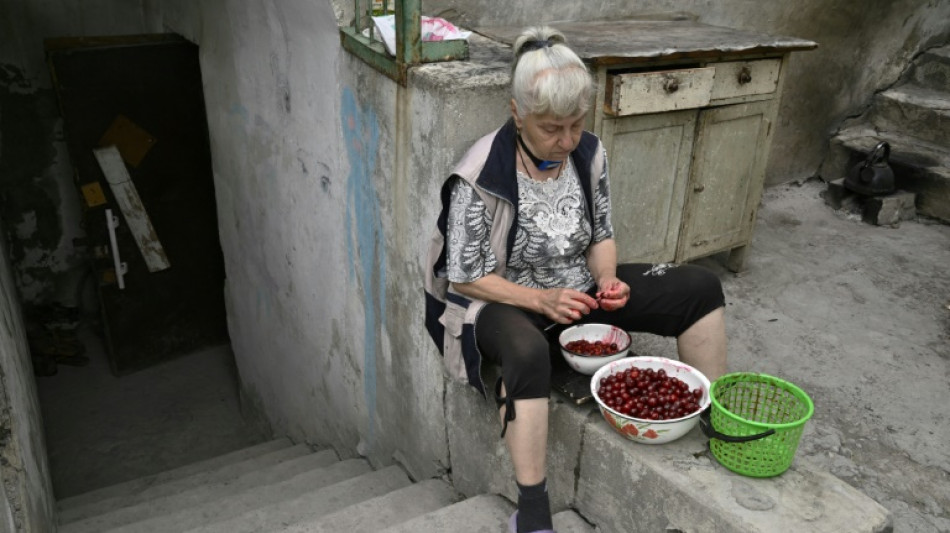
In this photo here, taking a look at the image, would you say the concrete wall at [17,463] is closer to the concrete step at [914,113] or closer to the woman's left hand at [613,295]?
the woman's left hand at [613,295]

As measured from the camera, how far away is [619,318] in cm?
276

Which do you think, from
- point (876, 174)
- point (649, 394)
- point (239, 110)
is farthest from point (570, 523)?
point (876, 174)

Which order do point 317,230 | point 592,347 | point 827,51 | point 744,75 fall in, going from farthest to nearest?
1. point 827,51
2. point 317,230
3. point 744,75
4. point 592,347

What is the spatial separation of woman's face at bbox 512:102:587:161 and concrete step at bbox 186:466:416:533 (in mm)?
1640

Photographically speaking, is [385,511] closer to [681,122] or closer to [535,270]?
[535,270]

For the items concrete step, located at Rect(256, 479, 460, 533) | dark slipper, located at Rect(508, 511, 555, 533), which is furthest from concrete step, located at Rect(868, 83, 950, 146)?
dark slipper, located at Rect(508, 511, 555, 533)

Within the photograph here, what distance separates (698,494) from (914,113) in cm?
516

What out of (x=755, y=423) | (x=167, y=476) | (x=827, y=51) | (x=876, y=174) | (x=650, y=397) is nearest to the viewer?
(x=755, y=423)

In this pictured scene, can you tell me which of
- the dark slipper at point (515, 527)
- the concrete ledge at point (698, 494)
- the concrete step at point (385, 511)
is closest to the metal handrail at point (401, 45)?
the concrete ledge at point (698, 494)

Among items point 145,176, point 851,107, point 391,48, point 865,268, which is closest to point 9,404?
point 391,48

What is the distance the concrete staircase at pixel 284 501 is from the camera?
113 inches

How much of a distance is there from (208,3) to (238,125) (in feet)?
2.55

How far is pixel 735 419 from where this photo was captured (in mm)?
2135

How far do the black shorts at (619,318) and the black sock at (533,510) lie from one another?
11.7 inches
